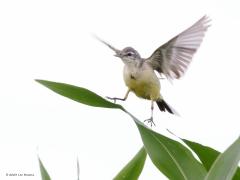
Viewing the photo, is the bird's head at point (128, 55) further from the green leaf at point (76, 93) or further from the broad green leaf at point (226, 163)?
the broad green leaf at point (226, 163)

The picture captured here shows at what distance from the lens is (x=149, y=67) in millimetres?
4457

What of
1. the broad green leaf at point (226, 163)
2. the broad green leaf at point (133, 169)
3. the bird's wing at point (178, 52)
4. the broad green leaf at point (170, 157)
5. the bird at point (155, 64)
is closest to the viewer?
the broad green leaf at point (226, 163)

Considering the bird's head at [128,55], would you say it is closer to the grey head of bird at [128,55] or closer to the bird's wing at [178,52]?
the grey head of bird at [128,55]

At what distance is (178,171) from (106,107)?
1.46 ft

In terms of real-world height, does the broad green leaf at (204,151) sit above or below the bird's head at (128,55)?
below

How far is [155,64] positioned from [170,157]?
2.22 m

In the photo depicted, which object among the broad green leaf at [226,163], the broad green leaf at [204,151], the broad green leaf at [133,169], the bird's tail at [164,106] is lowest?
the bird's tail at [164,106]

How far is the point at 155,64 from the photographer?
443cm

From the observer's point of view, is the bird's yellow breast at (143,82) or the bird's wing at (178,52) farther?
the bird's yellow breast at (143,82)

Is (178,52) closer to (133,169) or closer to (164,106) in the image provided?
(164,106)

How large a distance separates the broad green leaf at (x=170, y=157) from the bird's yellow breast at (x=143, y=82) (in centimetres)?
192

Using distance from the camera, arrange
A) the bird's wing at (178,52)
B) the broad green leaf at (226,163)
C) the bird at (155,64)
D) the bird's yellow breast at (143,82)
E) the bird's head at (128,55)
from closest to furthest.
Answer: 1. the broad green leaf at (226,163)
2. the bird's wing at (178,52)
3. the bird at (155,64)
4. the bird's yellow breast at (143,82)
5. the bird's head at (128,55)

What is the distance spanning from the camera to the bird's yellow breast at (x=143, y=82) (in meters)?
4.21

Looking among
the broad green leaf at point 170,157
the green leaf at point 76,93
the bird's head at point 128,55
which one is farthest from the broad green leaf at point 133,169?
the bird's head at point 128,55
